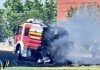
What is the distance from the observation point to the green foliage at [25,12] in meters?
86.5

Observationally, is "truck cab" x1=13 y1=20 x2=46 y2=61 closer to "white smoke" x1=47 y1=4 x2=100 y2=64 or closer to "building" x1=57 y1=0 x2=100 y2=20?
"white smoke" x1=47 y1=4 x2=100 y2=64

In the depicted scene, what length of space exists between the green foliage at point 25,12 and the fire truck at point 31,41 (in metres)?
42.3

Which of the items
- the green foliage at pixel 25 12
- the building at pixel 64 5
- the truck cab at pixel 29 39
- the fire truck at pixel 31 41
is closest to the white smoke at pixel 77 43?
the fire truck at pixel 31 41

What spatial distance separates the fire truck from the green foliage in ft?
139

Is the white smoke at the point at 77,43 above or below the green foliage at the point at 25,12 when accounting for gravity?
above

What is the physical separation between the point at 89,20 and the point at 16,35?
8.14 metres

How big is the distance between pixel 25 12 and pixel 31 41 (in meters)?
51.7

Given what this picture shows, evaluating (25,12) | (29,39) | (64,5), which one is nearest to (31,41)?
(29,39)

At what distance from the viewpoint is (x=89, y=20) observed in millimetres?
36844

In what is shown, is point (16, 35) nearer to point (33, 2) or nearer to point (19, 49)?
point (19, 49)

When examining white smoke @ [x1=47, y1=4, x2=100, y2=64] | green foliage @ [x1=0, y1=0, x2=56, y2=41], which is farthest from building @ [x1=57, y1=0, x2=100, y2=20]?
white smoke @ [x1=47, y1=4, x2=100, y2=64]

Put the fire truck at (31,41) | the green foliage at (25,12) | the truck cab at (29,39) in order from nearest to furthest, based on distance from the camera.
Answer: the fire truck at (31,41) < the truck cab at (29,39) < the green foliage at (25,12)

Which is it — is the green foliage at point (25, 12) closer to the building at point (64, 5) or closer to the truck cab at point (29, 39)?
the building at point (64, 5)

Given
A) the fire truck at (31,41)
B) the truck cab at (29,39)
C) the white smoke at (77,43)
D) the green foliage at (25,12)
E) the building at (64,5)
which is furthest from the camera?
the green foliage at (25,12)
